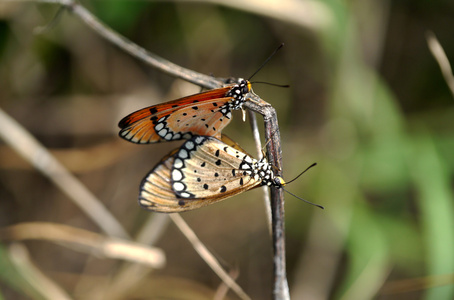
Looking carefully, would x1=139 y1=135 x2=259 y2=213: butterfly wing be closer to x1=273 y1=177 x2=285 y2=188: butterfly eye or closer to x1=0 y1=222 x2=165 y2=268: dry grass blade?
x1=273 y1=177 x2=285 y2=188: butterfly eye

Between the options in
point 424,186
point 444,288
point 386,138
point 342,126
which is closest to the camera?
point 444,288

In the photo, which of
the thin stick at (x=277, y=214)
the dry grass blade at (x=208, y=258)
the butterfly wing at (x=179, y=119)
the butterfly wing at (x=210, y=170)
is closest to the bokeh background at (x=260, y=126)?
the butterfly wing at (x=179, y=119)

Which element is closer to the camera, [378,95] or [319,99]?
[378,95]

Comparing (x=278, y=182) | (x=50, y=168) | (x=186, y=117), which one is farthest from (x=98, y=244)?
(x=278, y=182)

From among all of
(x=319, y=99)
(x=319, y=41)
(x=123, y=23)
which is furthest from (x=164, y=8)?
(x=319, y=99)

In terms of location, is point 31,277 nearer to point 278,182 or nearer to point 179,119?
point 179,119

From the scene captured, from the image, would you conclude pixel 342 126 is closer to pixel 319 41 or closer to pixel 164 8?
pixel 319 41

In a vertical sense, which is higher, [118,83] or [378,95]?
[118,83]
